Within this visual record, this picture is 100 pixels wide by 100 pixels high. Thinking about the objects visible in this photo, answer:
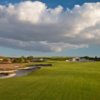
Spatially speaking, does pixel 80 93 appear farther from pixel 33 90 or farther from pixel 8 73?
pixel 8 73

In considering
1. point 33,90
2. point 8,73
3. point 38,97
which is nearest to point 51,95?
point 38,97

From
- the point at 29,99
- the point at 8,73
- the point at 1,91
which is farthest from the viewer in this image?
the point at 8,73

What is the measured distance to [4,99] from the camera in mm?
24328

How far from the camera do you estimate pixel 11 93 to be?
89.2 feet

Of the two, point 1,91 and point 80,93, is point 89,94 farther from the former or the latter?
point 1,91

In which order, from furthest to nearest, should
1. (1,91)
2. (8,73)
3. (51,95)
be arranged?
(8,73) < (1,91) < (51,95)

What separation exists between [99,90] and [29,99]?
8528 millimetres

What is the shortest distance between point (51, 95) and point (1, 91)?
502cm

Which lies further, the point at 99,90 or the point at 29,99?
the point at 99,90

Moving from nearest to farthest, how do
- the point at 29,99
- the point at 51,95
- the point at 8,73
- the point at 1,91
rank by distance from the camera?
the point at 29,99 → the point at 51,95 → the point at 1,91 → the point at 8,73

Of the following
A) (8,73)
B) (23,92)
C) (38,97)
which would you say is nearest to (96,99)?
(38,97)

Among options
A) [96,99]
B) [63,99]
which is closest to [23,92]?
[63,99]

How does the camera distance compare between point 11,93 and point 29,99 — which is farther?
point 11,93

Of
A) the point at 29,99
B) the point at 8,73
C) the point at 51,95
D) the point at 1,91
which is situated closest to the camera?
the point at 29,99
